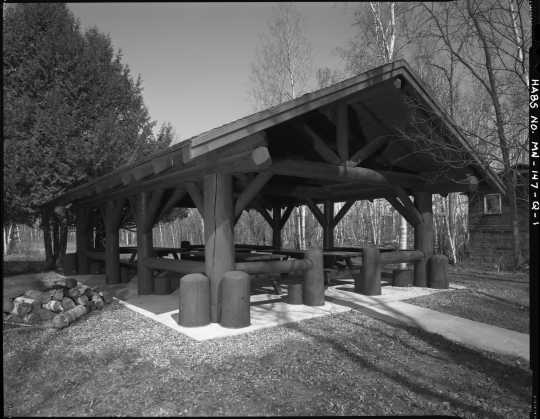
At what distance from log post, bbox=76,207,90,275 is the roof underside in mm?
986

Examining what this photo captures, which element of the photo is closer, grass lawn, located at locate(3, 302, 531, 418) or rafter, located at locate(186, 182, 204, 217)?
A: grass lawn, located at locate(3, 302, 531, 418)

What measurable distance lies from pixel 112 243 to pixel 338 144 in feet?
20.1

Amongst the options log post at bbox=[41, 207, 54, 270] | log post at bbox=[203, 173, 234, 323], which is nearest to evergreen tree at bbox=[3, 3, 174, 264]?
log post at bbox=[41, 207, 54, 270]

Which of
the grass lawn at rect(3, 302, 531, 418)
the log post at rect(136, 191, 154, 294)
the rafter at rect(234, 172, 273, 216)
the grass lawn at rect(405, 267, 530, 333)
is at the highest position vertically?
the rafter at rect(234, 172, 273, 216)

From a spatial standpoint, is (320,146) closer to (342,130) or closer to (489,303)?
(342,130)

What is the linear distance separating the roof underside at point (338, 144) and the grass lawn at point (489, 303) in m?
2.45

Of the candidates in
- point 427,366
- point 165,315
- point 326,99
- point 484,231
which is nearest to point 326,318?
point 427,366

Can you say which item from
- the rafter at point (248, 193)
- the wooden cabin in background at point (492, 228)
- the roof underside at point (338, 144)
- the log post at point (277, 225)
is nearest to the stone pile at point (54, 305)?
the roof underside at point (338, 144)

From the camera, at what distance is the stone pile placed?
5.79 m

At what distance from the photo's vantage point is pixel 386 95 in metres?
7.25

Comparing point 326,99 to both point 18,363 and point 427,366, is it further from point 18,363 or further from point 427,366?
point 18,363

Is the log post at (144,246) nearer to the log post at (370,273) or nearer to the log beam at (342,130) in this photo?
the log beam at (342,130)

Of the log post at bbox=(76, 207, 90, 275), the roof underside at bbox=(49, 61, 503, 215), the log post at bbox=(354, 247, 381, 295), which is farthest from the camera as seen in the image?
the log post at bbox=(76, 207, 90, 275)

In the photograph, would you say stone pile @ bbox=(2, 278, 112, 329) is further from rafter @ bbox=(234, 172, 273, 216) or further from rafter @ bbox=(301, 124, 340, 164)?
rafter @ bbox=(301, 124, 340, 164)
